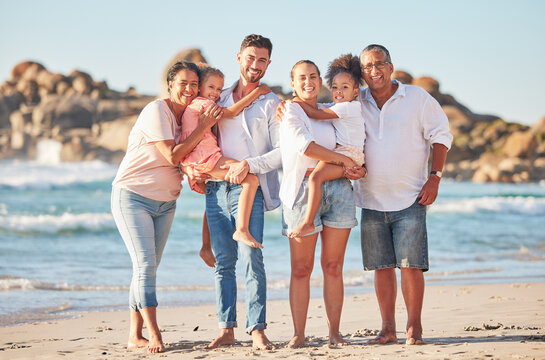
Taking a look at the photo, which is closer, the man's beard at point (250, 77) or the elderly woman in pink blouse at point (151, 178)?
the elderly woman in pink blouse at point (151, 178)

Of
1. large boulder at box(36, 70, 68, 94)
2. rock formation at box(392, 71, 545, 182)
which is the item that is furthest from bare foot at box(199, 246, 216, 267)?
large boulder at box(36, 70, 68, 94)

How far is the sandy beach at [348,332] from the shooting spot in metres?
3.92

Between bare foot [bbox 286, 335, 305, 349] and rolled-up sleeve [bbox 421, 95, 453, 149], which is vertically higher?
rolled-up sleeve [bbox 421, 95, 453, 149]

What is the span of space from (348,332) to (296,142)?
5.85 ft

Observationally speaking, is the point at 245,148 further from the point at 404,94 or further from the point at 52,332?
the point at 52,332

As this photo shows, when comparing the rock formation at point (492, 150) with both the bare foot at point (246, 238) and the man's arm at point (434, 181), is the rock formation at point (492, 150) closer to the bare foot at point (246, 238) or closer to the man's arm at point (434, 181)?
the man's arm at point (434, 181)

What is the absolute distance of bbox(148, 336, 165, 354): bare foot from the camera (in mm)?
4203

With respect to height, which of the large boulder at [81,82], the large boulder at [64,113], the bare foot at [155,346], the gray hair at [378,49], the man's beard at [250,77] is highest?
the large boulder at [81,82]

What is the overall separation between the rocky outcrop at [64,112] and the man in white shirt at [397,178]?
49.5 m

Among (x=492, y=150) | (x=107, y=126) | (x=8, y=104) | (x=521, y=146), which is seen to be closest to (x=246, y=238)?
(x=521, y=146)

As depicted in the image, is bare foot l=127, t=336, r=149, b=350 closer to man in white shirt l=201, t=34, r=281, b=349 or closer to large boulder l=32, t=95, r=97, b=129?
man in white shirt l=201, t=34, r=281, b=349

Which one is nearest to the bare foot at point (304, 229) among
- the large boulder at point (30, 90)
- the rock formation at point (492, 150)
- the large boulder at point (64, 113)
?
the rock formation at point (492, 150)

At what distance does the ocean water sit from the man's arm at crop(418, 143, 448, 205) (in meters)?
3.19

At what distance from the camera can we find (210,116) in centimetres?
414
